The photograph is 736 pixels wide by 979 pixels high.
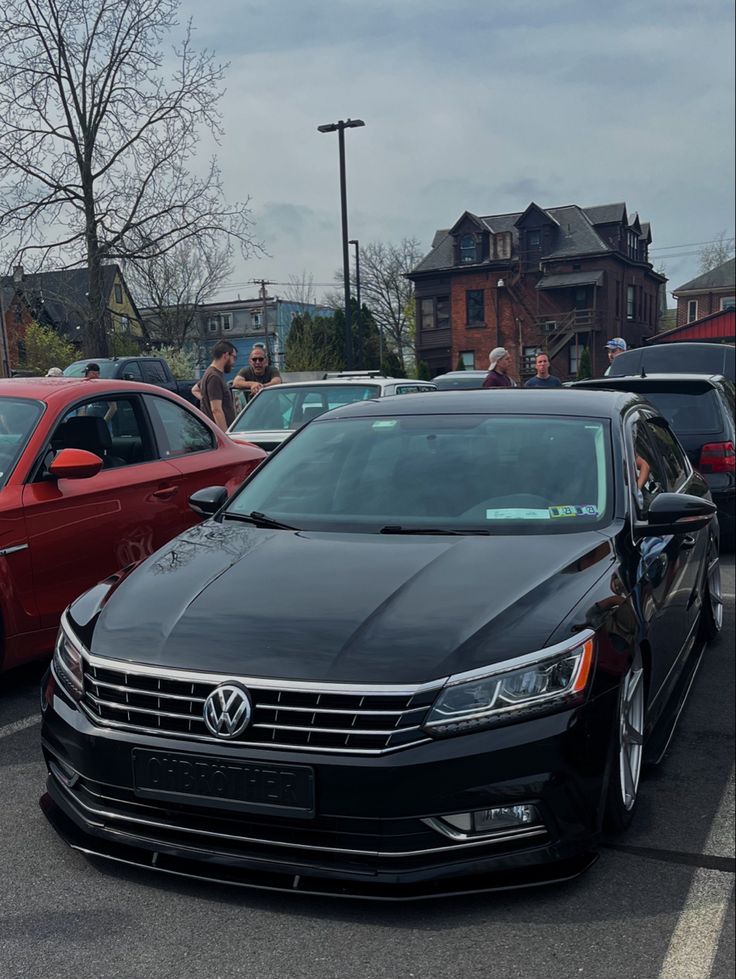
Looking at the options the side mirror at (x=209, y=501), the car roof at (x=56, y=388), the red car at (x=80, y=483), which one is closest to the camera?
the side mirror at (x=209, y=501)

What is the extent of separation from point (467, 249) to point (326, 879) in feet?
192

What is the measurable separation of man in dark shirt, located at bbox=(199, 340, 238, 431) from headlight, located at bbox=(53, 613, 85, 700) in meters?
7.31

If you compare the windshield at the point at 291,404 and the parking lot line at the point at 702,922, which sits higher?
the windshield at the point at 291,404

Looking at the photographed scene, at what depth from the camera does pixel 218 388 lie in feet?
35.2

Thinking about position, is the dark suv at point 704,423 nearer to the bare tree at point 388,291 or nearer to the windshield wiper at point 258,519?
the windshield wiper at point 258,519

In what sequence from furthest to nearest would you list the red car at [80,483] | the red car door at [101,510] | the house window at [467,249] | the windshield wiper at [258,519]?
1. the house window at [467,249]
2. the red car door at [101,510]
3. the red car at [80,483]
4. the windshield wiper at [258,519]

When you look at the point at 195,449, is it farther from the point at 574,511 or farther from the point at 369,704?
the point at 369,704

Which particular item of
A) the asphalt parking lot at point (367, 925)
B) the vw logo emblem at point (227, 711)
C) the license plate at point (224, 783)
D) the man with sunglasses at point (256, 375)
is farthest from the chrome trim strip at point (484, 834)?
the man with sunglasses at point (256, 375)

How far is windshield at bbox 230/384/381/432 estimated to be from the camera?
10.8 m

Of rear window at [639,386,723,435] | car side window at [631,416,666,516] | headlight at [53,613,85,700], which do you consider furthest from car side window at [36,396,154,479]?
rear window at [639,386,723,435]

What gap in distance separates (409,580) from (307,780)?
32.5 inches

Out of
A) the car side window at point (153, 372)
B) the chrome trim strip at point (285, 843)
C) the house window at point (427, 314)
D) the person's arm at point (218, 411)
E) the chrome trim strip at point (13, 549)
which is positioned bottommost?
the chrome trim strip at point (285, 843)

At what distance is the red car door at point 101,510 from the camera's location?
5004 millimetres

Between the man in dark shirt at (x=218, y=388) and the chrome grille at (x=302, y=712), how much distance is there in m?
7.91
